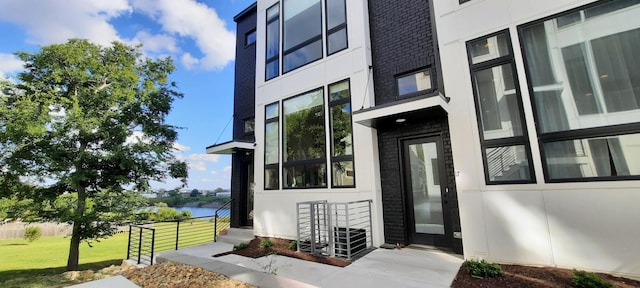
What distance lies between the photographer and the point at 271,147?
767 cm

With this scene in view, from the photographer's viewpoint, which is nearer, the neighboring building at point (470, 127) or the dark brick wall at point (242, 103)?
the neighboring building at point (470, 127)

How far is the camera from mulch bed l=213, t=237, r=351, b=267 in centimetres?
448

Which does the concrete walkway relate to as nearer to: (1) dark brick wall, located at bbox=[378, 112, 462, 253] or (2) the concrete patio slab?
(2) the concrete patio slab

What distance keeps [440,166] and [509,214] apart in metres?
1.45

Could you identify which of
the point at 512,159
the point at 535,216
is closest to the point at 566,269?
the point at 535,216

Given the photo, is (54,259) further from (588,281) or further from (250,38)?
(588,281)

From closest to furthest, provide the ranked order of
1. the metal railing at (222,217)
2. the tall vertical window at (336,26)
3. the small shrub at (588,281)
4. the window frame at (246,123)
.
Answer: the small shrub at (588,281) → the tall vertical window at (336,26) → the metal railing at (222,217) → the window frame at (246,123)

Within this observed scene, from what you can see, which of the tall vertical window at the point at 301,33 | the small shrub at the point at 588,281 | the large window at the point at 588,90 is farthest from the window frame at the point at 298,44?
the small shrub at the point at 588,281

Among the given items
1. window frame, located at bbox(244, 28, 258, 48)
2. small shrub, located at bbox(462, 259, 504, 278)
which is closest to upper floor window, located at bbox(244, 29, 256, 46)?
window frame, located at bbox(244, 28, 258, 48)

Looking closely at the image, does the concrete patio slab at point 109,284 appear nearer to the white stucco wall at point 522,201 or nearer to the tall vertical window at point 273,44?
the white stucco wall at point 522,201

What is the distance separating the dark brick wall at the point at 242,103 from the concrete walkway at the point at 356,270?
3.56m

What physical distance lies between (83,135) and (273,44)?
6728mm

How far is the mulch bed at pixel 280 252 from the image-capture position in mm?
4484

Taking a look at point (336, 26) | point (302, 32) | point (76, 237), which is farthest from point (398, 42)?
point (76, 237)
